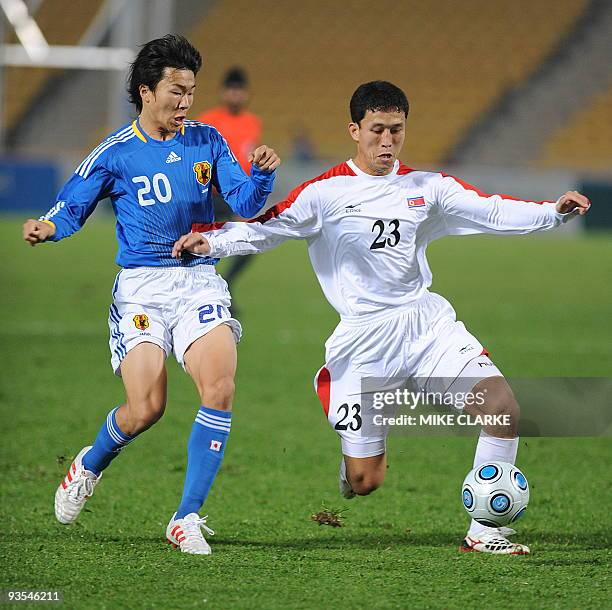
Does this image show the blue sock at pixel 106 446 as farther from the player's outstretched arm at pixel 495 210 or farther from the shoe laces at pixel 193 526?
the player's outstretched arm at pixel 495 210

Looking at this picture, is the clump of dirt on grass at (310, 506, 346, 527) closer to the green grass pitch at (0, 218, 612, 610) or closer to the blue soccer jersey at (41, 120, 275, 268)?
the green grass pitch at (0, 218, 612, 610)

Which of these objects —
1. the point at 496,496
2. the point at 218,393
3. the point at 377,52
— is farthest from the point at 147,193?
the point at 377,52

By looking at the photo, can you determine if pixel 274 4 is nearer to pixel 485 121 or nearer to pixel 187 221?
pixel 485 121

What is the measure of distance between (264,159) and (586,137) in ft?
78.2

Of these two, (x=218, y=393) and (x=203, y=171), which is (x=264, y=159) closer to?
(x=203, y=171)

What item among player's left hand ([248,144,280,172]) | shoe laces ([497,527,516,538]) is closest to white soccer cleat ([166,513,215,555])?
shoe laces ([497,527,516,538])

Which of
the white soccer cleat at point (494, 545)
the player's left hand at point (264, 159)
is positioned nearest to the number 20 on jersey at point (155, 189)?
the player's left hand at point (264, 159)

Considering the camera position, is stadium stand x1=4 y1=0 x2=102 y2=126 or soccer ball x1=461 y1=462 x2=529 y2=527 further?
stadium stand x1=4 y1=0 x2=102 y2=126

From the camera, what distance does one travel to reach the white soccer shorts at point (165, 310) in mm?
4570

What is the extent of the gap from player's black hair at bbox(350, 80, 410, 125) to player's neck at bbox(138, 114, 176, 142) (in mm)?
775

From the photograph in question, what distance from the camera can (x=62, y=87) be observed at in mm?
28203

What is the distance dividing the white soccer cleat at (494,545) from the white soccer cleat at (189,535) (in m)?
0.99

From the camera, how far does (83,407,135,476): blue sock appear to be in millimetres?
4641

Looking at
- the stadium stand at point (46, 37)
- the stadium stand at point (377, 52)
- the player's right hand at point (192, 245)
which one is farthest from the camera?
the stadium stand at point (377, 52)
